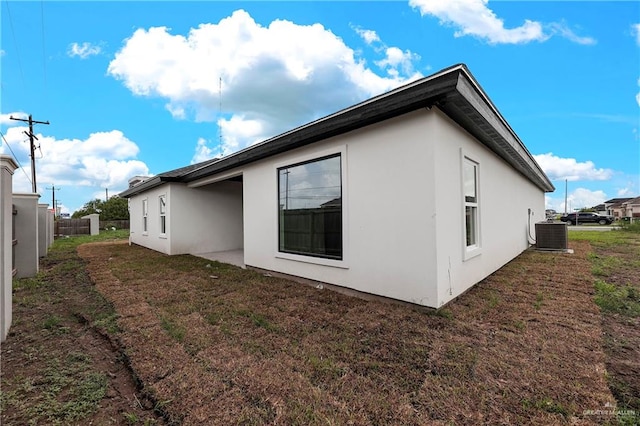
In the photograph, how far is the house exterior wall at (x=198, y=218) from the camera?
918 centimetres

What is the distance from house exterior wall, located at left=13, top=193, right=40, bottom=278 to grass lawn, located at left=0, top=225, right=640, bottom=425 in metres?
2.01

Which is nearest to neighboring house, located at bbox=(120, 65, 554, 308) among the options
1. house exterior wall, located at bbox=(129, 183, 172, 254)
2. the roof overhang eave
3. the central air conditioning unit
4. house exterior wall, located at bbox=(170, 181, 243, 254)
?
the central air conditioning unit

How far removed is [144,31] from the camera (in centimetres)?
770

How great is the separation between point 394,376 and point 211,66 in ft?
31.6

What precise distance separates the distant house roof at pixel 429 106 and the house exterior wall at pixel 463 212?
0.68 feet

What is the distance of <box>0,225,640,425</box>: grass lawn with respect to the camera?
183 cm

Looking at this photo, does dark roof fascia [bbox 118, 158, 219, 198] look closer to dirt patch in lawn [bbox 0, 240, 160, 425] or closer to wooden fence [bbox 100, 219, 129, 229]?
dirt patch in lawn [bbox 0, 240, 160, 425]

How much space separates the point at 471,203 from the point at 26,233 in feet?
29.2

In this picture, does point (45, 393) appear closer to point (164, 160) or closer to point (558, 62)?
point (558, 62)

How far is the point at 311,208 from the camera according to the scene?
509 centimetres

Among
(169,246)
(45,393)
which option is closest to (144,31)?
(169,246)

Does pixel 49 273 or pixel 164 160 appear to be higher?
pixel 164 160

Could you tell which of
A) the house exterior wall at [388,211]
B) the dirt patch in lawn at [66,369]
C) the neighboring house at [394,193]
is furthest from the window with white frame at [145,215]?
the house exterior wall at [388,211]

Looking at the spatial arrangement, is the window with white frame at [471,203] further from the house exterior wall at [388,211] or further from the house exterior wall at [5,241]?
the house exterior wall at [5,241]
